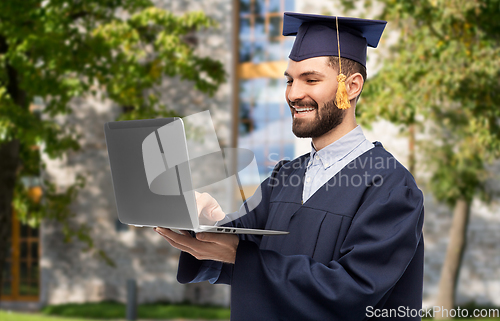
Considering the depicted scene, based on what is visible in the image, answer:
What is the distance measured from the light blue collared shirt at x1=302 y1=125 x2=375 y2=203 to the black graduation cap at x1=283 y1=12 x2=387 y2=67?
278 millimetres

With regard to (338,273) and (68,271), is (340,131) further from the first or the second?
(68,271)

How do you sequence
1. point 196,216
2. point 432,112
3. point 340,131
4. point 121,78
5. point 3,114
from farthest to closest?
point 432,112 < point 121,78 < point 3,114 < point 340,131 < point 196,216

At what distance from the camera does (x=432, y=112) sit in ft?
26.3

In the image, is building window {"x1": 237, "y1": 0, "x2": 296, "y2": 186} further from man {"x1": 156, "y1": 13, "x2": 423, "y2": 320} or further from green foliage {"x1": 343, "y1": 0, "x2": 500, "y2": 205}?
man {"x1": 156, "y1": 13, "x2": 423, "y2": 320}

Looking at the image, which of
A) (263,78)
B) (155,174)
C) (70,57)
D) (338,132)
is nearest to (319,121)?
(338,132)

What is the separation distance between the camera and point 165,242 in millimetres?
11555

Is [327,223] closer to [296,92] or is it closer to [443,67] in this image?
[296,92]

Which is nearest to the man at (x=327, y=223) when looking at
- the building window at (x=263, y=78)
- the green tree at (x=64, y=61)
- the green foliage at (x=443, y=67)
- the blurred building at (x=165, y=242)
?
the green foliage at (x=443, y=67)

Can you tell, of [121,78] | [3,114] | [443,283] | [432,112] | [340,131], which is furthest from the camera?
[443,283]

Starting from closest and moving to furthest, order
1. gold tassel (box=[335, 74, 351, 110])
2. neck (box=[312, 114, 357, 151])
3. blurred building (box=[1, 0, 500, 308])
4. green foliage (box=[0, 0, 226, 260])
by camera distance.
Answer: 1. gold tassel (box=[335, 74, 351, 110])
2. neck (box=[312, 114, 357, 151])
3. green foliage (box=[0, 0, 226, 260])
4. blurred building (box=[1, 0, 500, 308])

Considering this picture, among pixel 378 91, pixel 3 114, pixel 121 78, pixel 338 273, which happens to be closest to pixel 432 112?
pixel 378 91

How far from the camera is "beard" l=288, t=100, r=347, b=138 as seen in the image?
1.64 metres

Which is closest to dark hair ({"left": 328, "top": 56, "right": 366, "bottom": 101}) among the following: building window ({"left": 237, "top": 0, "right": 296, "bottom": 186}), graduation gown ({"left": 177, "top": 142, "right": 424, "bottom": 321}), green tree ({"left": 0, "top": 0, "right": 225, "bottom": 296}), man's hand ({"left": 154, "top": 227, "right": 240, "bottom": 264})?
graduation gown ({"left": 177, "top": 142, "right": 424, "bottom": 321})

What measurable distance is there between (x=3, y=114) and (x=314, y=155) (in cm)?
553
